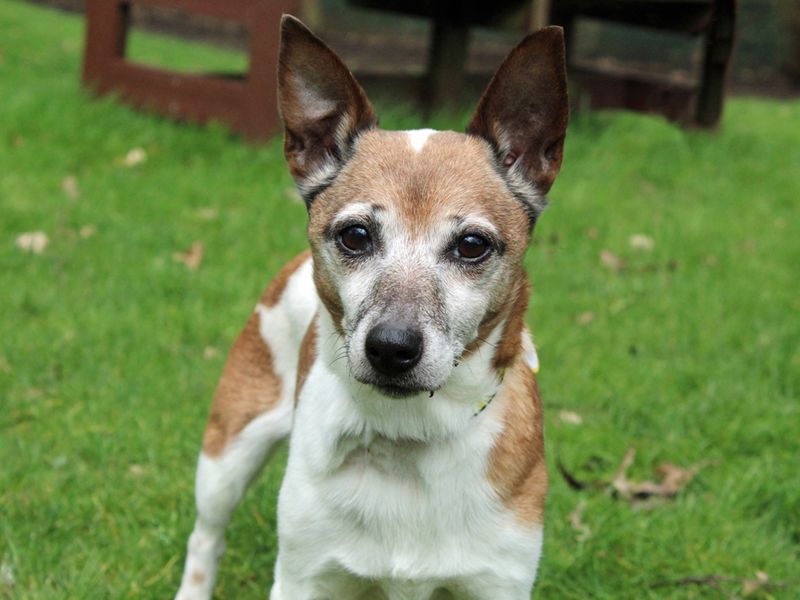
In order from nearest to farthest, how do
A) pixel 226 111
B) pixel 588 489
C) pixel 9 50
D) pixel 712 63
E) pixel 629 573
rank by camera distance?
pixel 629 573 → pixel 588 489 → pixel 226 111 → pixel 712 63 → pixel 9 50

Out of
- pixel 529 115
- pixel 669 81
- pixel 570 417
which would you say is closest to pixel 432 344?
pixel 529 115

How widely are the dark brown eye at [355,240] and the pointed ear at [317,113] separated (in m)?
0.31

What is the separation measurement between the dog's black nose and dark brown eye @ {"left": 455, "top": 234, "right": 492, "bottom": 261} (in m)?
0.32

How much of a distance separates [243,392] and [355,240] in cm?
97

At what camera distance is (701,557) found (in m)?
3.69

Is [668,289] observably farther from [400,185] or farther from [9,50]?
[9,50]

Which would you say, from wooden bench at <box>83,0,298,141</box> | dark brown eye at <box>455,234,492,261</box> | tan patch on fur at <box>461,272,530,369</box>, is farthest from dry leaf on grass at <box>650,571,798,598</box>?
wooden bench at <box>83,0,298,141</box>

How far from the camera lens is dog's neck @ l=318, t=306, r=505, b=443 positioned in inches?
108

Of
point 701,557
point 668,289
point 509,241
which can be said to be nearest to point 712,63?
point 668,289

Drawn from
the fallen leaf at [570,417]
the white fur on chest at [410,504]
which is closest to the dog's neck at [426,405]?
the white fur on chest at [410,504]

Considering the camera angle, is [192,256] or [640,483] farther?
[192,256]

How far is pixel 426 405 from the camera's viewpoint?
2744 mm

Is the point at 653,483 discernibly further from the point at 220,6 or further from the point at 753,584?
the point at 220,6

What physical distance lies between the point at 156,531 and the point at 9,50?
9244 mm
